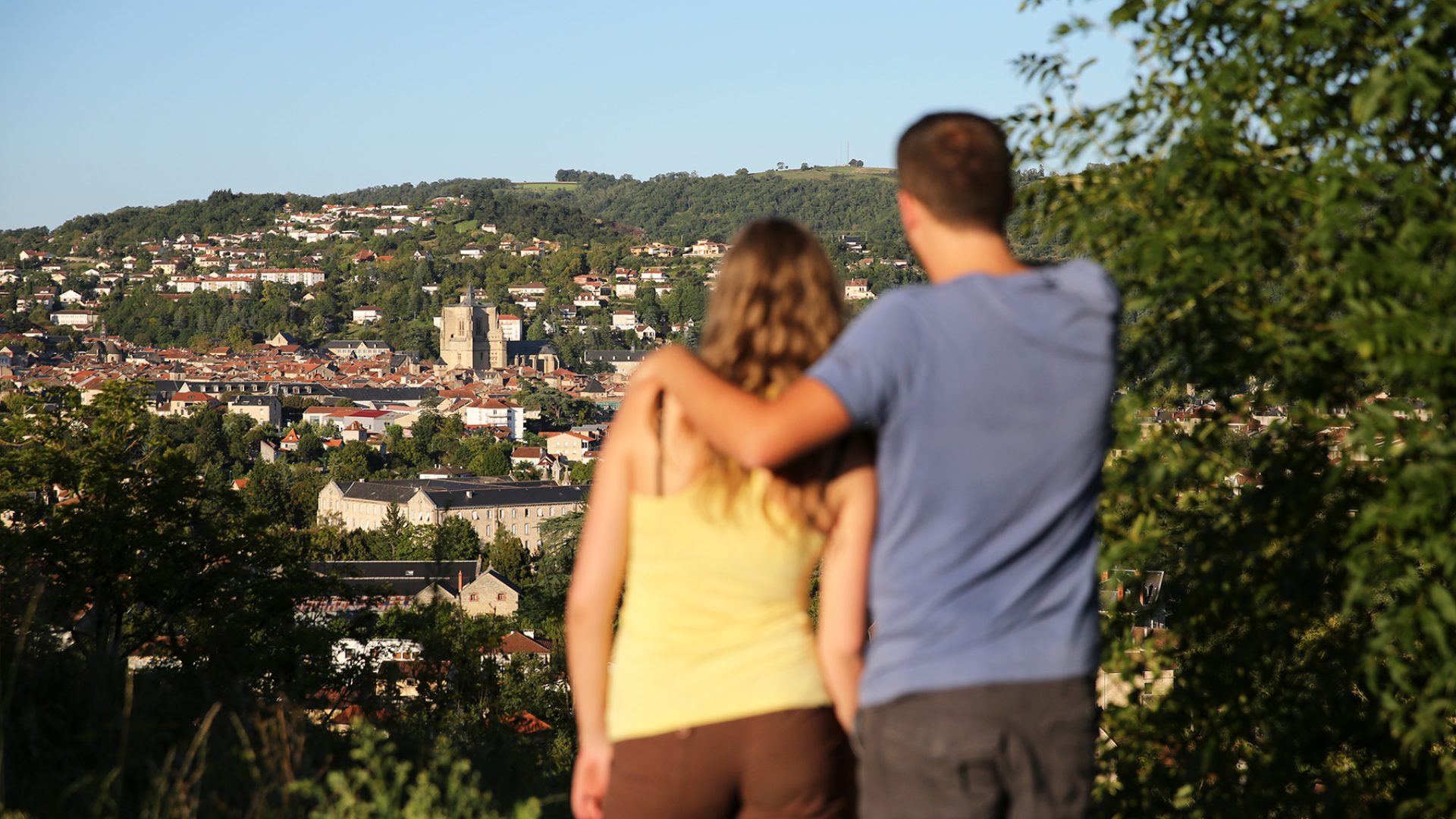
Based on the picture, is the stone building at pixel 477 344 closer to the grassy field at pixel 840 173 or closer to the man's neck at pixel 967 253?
the grassy field at pixel 840 173

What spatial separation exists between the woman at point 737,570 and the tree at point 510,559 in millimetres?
41606

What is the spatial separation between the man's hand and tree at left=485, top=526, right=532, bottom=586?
1632 inches

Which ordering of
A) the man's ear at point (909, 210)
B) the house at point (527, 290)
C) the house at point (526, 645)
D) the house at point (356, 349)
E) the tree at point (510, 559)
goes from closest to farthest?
the man's ear at point (909, 210) < the house at point (526, 645) < the tree at point (510, 559) < the house at point (356, 349) < the house at point (527, 290)

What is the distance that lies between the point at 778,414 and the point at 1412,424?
1.34 metres

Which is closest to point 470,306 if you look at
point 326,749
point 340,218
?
point 340,218

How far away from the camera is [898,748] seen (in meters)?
1.58

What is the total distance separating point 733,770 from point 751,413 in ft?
1.49

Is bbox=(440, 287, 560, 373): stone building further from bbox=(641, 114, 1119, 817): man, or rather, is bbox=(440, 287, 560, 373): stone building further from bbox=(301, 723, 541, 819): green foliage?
bbox=(641, 114, 1119, 817): man

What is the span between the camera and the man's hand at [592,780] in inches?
69.4

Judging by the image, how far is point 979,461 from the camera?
1.54 m

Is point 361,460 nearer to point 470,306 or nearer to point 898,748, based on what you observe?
point 470,306

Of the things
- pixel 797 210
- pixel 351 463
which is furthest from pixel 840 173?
pixel 351 463

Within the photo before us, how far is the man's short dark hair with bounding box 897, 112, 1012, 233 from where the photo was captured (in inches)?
61.8

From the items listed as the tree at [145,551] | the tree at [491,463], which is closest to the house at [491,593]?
the tree at [145,551]
